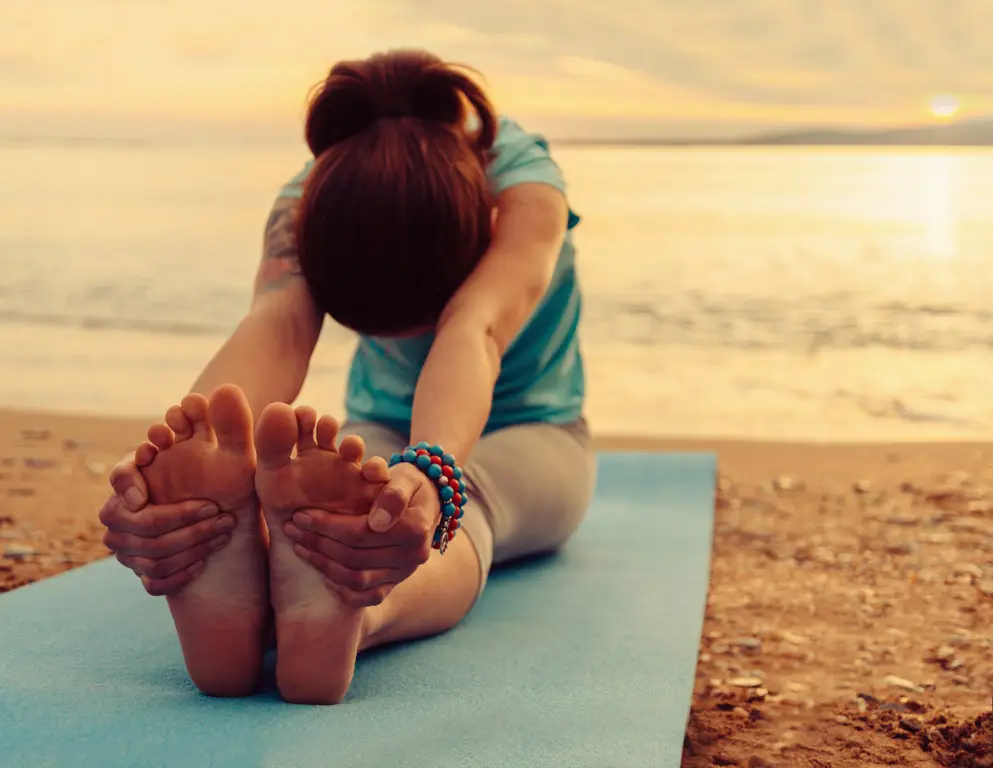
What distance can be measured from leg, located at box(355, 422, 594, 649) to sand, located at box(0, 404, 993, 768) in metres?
0.33

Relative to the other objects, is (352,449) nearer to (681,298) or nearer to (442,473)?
(442,473)

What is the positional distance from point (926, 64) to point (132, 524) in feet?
36.6

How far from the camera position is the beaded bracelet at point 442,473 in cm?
107

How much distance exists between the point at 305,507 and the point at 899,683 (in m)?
1.05

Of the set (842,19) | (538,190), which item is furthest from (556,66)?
(538,190)

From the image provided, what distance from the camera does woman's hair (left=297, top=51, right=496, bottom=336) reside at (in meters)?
1.27

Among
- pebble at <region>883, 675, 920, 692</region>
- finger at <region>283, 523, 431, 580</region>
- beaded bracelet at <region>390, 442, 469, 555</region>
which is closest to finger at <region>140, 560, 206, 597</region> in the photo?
finger at <region>283, 523, 431, 580</region>

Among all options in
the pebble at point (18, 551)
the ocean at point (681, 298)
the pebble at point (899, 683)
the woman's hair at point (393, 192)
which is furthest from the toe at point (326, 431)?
the ocean at point (681, 298)

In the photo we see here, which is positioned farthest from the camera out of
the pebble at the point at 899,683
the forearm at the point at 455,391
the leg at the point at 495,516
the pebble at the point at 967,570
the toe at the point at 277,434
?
the pebble at the point at 967,570

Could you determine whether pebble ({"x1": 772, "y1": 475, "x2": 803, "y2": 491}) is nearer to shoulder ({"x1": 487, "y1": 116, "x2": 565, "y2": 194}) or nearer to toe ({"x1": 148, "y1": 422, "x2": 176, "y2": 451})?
shoulder ({"x1": 487, "y1": 116, "x2": 565, "y2": 194})

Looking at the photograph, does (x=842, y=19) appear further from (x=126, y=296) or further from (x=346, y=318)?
(x=346, y=318)

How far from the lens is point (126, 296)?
730cm

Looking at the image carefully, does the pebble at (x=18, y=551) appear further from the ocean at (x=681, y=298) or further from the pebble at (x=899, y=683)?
the ocean at (x=681, y=298)

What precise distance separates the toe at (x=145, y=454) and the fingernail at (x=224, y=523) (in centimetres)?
9
